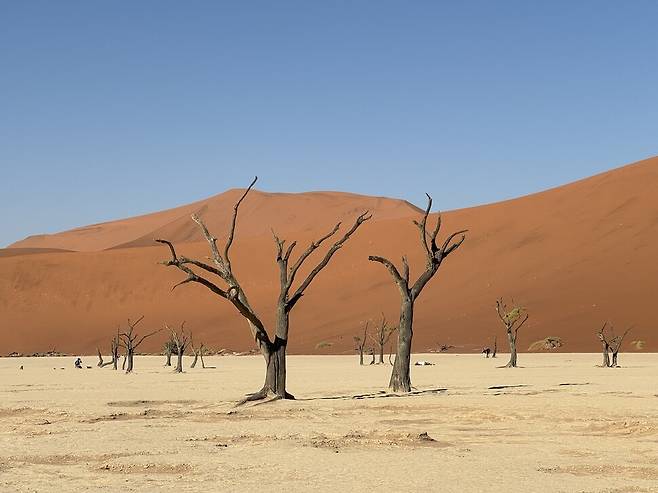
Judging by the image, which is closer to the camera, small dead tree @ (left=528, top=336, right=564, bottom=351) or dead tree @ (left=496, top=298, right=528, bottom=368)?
dead tree @ (left=496, top=298, right=528, bottom=368)

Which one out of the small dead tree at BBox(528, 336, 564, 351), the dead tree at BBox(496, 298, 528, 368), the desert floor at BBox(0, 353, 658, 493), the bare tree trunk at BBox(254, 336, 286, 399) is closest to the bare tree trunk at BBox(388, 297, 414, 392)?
the desert floor at BBox(0, 353, 658, 493)

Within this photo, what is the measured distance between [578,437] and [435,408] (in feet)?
17.7

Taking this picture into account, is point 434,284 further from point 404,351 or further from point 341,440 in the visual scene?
point 341,440

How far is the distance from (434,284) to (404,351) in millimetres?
56491

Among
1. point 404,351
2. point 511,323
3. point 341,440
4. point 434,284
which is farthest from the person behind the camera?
point 434,284

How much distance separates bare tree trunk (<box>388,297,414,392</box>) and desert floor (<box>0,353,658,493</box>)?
0.63m

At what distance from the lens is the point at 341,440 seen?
14.8m

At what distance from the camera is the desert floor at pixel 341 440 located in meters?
11.0

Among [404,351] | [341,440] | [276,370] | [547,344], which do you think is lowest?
[341,440]

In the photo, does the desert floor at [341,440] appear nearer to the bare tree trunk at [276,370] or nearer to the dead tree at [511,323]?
the bare tree trunk at [276,370]

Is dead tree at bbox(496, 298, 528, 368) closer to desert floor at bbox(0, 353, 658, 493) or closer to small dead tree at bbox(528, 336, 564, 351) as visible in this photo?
small dead tree at bbox(528, 336, 564, 351)

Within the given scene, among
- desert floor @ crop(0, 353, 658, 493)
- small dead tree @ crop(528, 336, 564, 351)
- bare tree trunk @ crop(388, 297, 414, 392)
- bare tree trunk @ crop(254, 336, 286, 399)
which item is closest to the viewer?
desert floor @ crop(0, 353, 658, 493)

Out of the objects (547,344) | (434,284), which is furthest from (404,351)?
(434,284)

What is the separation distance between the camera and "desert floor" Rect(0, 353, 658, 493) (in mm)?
11031
